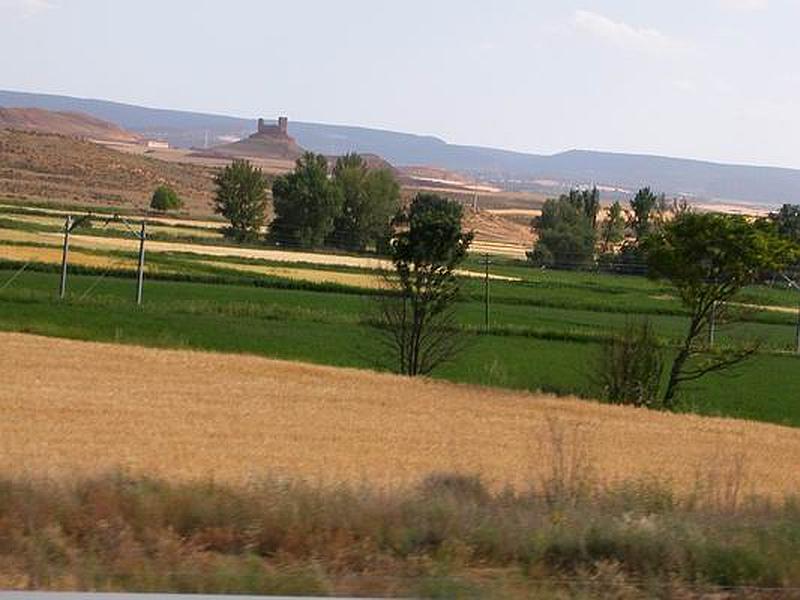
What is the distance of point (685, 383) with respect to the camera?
33.1m

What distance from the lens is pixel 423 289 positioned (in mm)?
30609

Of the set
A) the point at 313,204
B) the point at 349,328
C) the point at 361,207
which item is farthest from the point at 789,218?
the point at 349,328

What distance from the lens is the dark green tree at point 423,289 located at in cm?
3020

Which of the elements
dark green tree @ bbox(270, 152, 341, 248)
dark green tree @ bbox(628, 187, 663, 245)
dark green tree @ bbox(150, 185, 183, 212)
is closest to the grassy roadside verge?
dark green tree @ bbox(270, 152, 341, 248)

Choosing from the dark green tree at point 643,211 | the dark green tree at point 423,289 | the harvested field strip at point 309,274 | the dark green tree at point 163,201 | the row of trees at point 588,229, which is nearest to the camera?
the dark green tree at point 423,289

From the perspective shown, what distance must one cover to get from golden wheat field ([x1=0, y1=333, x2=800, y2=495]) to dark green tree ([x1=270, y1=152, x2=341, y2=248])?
47871 millimetres

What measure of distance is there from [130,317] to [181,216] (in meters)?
54.0

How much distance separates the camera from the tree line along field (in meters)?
31.6

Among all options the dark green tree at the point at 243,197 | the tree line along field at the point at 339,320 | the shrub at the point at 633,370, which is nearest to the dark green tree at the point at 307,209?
the dark green tree at the point at 243,197

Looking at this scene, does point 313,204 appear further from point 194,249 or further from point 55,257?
point 55,257

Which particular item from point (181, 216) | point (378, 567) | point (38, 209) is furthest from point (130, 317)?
point (181, 216)

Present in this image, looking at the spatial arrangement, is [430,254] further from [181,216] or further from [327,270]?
[181,216]

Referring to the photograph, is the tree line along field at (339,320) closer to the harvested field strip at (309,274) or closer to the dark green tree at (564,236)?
the harvested field strip at (309,274)

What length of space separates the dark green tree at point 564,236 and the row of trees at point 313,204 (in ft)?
29.4
